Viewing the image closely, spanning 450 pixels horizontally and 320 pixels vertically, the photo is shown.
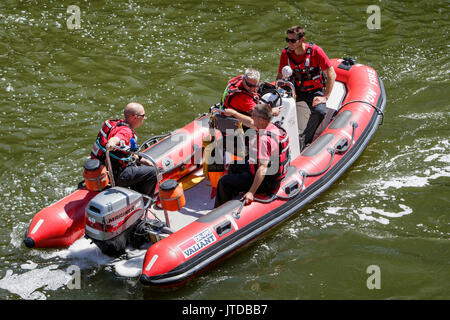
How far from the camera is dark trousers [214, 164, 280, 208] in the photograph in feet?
16.5

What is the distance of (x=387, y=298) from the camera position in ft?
14.7

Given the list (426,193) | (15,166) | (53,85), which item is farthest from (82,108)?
(426,193)

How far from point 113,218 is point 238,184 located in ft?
3.86

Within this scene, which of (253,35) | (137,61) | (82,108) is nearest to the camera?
(82,108)

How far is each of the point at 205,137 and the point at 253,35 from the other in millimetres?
4500

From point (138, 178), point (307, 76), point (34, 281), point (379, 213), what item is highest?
point (307, 76)

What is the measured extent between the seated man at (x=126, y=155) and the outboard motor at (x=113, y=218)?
1.02 ft

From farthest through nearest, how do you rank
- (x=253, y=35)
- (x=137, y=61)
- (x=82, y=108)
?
1. (x=253, y=35)
2. (x=137, y=61)
3. (x=82, y=108)

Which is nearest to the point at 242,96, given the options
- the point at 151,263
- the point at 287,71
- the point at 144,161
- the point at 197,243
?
the point at 287,71

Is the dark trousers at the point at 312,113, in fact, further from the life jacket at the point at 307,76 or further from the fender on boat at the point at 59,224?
the fender on boat at the point at 59,224

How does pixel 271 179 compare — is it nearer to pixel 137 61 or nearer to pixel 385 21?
pixel 137 61

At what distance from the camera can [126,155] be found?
4.95 meters

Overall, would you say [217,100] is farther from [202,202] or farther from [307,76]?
[202,202]

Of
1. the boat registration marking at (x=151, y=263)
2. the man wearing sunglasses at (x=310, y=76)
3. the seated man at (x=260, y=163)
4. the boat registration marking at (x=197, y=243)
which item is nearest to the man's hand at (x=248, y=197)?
the seated man at (x=260, y=163)
